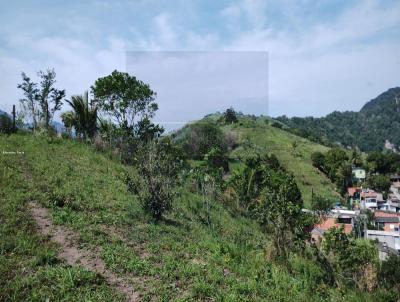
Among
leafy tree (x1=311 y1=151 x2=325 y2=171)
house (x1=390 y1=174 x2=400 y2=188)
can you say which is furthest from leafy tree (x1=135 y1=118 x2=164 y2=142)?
house (x1=390 y1=174 x2=400 y2=188)

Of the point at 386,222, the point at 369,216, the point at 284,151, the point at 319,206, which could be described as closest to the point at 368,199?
the point at 386,222

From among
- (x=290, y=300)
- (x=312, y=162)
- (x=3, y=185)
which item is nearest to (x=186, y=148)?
(x=312, y=162)

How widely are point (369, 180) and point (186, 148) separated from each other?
49.8 metres

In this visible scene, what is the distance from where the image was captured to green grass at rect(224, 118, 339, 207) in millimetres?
69875

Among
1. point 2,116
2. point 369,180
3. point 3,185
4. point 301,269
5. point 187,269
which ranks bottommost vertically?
point 369,180

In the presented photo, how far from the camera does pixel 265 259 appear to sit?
739 centimetres

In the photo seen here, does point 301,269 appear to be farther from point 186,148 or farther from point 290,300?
point 186,148

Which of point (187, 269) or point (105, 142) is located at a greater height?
point (105, 142)

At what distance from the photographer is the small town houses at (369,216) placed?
49.1m

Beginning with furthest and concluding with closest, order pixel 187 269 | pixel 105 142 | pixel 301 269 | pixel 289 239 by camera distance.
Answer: pixel 105 142
pixel 289 239
pixel 301 269
pixel 187 269

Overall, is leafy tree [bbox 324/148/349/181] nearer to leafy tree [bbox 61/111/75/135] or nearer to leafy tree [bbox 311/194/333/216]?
leafy tree [bbox 311/194/333/216]

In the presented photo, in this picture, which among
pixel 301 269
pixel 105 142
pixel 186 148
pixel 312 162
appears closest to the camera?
pixel 301 269

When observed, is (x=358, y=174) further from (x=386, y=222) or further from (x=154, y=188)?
(x=154, y=188)

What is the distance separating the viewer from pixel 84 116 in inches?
816
